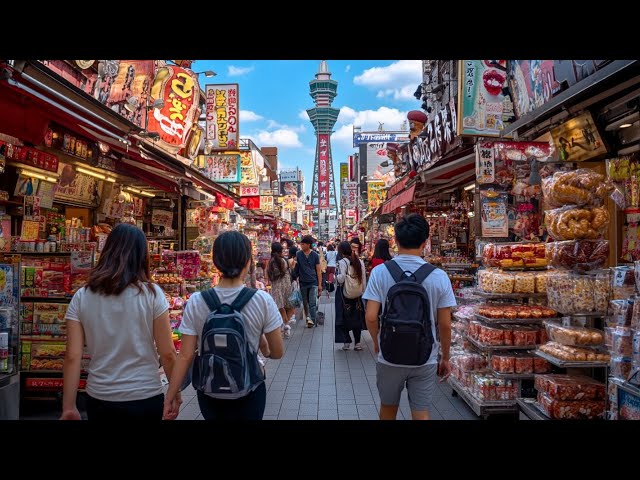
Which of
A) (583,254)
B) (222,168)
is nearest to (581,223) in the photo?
(583,254)

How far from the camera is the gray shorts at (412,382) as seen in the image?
377cm

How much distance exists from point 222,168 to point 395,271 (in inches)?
636

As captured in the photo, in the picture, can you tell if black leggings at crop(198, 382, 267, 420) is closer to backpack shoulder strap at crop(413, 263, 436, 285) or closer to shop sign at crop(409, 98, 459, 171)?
backpack shoulder strap at crop(413, 263, 436, 285)

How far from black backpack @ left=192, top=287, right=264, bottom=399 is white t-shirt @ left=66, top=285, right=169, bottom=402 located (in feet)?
1.01

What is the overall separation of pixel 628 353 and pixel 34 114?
531 cm

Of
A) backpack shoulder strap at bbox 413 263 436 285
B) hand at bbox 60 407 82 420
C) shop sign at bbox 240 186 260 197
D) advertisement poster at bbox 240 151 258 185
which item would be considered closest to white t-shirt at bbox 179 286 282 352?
hand at bbox 60 407 82 420

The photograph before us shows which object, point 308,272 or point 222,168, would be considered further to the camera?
point 222,168

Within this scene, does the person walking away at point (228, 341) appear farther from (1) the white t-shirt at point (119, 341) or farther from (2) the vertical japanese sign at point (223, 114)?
(2) the vertical japanese sign at point (223, 114)

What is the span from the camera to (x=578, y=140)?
562cm

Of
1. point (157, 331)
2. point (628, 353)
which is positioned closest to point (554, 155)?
point (628, 353)

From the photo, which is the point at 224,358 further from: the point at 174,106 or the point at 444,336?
the point at 174,106
